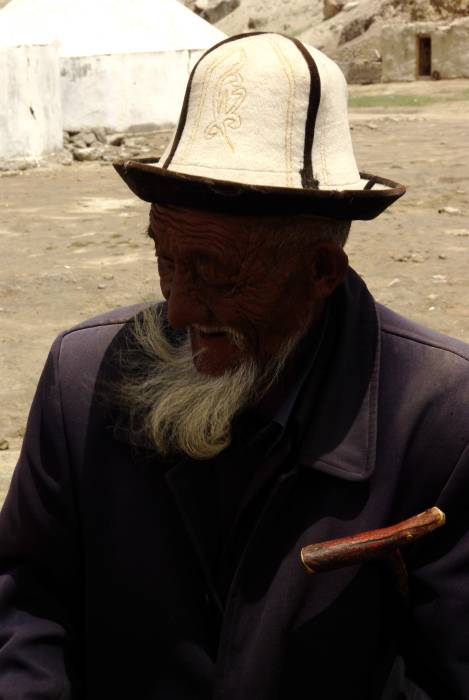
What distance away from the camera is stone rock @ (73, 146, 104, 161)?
15.5m

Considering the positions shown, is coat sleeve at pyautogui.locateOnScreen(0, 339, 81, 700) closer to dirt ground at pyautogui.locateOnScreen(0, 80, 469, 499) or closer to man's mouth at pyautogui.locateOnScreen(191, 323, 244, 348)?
man's mouth at pyautogui.locateOnScreen(191, 323, 244, 348)

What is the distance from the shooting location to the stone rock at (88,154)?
15523 mm

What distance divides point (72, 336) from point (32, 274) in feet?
21.6

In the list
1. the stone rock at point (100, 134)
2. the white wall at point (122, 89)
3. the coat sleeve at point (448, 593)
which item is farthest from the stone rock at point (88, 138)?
the coat sleeve at point (448, 593)

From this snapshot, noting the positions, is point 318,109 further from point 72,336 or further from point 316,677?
point 316,677

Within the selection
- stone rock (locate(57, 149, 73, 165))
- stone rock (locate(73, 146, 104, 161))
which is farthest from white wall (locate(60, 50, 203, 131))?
stone rock (locate(73, 146, 104, 161))

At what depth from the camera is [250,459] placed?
195 cm

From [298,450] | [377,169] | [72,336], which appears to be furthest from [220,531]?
[377,169]

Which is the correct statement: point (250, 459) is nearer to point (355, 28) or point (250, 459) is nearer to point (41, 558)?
point (41, 558)

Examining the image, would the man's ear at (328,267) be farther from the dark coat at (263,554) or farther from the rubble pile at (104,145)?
the rubble pile at (104,145)

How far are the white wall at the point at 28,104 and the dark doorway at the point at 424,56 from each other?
12.9m

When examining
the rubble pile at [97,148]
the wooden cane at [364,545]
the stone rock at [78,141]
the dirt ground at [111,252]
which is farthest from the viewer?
the stone rock at [78,141]

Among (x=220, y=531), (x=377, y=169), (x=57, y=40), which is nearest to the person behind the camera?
(x=220, y=531)

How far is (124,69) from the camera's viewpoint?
18.4 m
